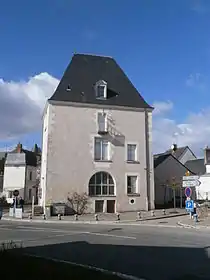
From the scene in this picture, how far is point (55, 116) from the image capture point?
110ft

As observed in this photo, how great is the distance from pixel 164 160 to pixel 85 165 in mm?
13700

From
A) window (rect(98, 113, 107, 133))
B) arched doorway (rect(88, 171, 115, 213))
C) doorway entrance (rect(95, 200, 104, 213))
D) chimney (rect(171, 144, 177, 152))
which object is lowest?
doorway entrance (rect(95, 200, 104, 213))

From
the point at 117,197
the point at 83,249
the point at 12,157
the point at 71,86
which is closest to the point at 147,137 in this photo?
the point at 117,197

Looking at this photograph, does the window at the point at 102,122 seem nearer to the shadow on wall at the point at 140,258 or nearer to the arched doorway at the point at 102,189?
the arched doorway at the point at 102,189

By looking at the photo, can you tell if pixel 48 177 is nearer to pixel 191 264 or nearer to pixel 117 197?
pixel 117 197

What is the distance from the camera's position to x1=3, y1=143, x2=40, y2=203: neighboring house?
6106 centimetres

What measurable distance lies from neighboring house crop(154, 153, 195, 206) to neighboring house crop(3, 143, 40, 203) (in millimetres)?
25665

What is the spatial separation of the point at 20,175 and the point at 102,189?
31.0 meters

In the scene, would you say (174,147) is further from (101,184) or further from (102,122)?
(101,184)

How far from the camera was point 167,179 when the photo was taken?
42625 mm

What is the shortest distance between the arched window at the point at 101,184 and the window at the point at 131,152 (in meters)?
2.77

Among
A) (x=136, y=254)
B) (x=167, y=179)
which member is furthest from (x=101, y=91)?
(x=136, y=254)

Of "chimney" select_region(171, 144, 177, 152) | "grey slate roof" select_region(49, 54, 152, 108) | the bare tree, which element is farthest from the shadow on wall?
"chimney" select_region(171, 144, 177, 152)

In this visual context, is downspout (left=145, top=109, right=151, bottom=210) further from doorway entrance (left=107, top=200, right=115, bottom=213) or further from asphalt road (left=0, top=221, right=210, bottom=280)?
asphalt road (left=0, top=221, right=210, bottom=280)
